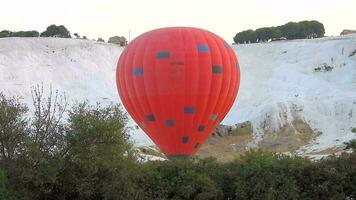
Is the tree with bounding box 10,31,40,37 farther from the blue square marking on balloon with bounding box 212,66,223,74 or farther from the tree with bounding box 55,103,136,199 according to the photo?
the tree with bounding box 55,103,136,199

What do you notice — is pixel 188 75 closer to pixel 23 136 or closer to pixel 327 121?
pixel 23 136

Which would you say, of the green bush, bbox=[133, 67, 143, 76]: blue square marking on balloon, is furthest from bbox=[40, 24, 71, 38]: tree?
the green bush

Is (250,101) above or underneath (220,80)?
underneath

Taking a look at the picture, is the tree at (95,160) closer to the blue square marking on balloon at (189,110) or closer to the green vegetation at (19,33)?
the blue square marking on balloon at (189,110)

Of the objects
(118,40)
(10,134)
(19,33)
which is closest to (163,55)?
(10,134)

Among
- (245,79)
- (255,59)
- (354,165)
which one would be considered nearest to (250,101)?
(245,79)

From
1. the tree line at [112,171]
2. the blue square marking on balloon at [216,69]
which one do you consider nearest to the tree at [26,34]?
the blue square marking on balloon at [216,69]

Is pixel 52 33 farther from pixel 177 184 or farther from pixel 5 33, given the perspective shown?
pixel 177 184
